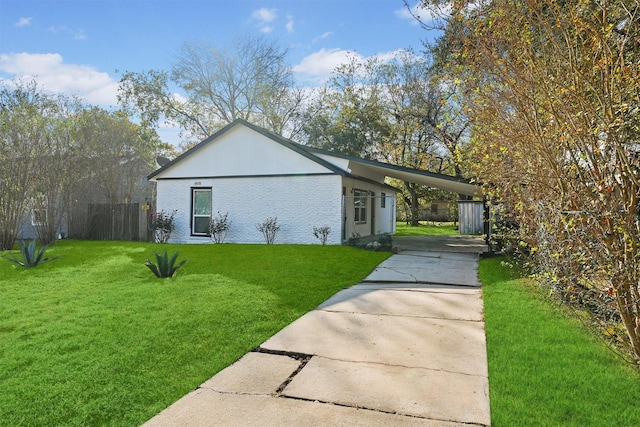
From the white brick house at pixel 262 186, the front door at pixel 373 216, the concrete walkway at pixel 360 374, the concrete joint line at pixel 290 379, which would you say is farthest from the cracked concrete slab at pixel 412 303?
the front door at pixel 373 216

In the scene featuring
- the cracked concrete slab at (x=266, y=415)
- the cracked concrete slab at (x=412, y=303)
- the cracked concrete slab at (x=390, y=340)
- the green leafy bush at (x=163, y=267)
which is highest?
the green leafy bush at (x=163, y=267)

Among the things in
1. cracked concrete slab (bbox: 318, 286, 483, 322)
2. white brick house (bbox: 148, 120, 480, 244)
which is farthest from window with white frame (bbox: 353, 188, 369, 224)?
cracked concrete slab (bbox: 318, 286, 483, 322)

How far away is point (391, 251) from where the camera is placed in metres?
11.2

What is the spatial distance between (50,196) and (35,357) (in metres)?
11.6

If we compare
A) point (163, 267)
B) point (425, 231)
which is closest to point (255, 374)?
point (163, 267)

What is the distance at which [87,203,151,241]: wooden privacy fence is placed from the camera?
15383 mm

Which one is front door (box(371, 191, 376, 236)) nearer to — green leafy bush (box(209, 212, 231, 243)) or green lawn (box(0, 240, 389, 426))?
green leafy bush (box(209, 212, 231, 243))

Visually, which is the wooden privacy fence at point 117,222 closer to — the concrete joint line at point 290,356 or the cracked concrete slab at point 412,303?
the cracked concrete slab at point 412,303

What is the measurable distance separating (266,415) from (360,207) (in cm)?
1302

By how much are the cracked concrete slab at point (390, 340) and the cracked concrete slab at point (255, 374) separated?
28 centimetres

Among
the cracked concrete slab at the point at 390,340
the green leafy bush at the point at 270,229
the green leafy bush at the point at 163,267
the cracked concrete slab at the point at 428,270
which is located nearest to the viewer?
the cracked concrete slab at the point at 390,340

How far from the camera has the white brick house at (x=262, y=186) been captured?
12.6 metres

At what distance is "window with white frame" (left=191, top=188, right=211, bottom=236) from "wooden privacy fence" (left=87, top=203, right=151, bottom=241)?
7.40 ft

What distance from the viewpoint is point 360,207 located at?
1534 centimetres
